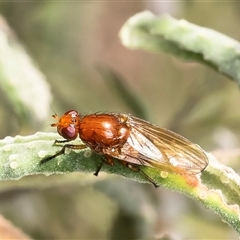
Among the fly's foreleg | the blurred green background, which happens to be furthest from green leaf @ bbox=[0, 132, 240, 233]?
the blurred green background

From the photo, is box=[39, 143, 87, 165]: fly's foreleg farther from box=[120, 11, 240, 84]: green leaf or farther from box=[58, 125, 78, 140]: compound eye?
box=[120, 11, 240, 84]: green leaf

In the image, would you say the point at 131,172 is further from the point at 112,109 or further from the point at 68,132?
the point at 112,109

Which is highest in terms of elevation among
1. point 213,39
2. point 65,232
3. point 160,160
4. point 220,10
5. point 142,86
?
point 220,10

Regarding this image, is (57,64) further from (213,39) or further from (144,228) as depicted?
(213,39)

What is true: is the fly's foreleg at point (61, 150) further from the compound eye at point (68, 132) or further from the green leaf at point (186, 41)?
the green leaf at point (186, 41)

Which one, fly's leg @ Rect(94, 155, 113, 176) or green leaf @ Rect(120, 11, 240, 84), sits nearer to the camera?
fly's leg @ Rect(94, 155, 113, 176)

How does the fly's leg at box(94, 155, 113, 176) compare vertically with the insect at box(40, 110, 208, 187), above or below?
below

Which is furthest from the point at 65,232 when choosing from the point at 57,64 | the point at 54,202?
the point at 57,64
